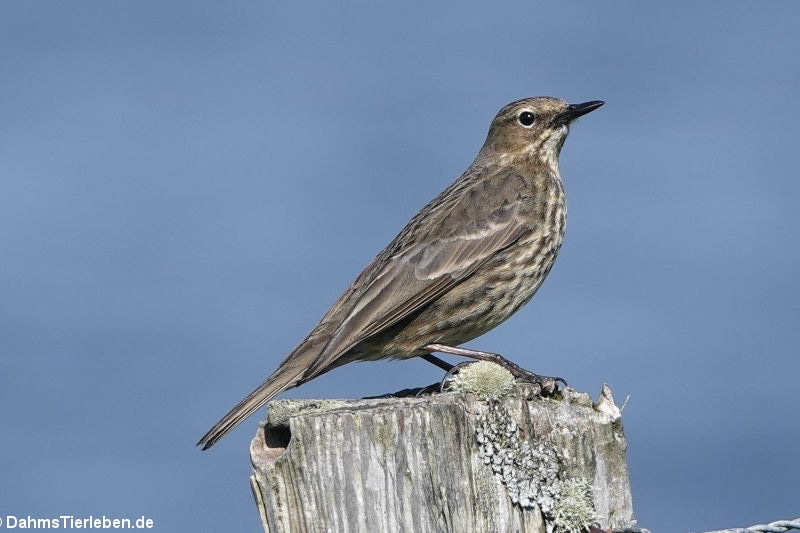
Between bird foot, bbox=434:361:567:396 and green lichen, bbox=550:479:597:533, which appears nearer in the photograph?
green lichen, bbox=550:479:597:533

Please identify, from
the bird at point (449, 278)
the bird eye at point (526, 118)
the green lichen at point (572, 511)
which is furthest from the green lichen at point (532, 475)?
the bird eye at point (526, 118)

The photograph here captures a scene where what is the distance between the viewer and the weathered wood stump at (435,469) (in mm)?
4562

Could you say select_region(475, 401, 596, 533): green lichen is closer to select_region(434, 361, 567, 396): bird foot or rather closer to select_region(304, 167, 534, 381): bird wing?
select_region(434, 361, 567, 396): bird foot

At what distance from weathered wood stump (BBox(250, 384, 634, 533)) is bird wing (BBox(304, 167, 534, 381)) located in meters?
2.63

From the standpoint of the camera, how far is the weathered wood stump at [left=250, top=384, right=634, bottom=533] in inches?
180

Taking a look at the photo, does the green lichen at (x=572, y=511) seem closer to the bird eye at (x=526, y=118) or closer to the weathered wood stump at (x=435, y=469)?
the weathered wood stump at (x=435, y=469)

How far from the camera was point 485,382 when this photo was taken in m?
5.08

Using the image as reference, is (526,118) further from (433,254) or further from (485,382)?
(485,382)

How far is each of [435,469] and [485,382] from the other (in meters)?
0.63

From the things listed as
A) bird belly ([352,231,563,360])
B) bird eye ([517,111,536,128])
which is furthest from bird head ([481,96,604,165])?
bird belly ([352,231,563,360])

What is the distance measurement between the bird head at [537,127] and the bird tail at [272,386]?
3152 mm

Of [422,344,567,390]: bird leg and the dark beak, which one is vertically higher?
the dark beak

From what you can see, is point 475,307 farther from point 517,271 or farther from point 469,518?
point 469,518

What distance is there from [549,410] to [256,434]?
138 cm
